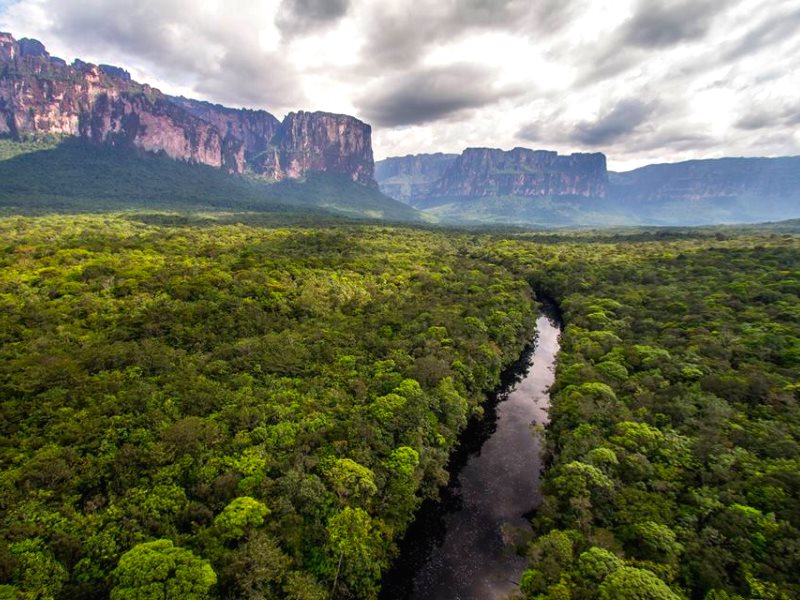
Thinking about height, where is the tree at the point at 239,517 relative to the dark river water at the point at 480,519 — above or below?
above

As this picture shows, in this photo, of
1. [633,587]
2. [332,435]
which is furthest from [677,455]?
[332,435]

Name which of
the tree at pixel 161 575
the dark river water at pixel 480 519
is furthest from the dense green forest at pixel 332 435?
the dark river water at pixel 480 519

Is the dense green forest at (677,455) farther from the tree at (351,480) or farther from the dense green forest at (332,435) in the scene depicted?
the tree at (351,480)

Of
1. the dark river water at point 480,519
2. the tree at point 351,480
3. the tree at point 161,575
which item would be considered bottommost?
the dark river water at point 480,519

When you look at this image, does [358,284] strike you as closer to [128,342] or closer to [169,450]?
[128,342]

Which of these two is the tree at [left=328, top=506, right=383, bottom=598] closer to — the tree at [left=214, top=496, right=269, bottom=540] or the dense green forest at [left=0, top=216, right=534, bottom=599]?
the dense green forest at [left=0, top=216, right=534, bottom=599]

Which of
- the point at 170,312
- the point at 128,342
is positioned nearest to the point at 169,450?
the point at 128,342

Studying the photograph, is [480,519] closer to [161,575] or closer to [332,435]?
[332,435]
